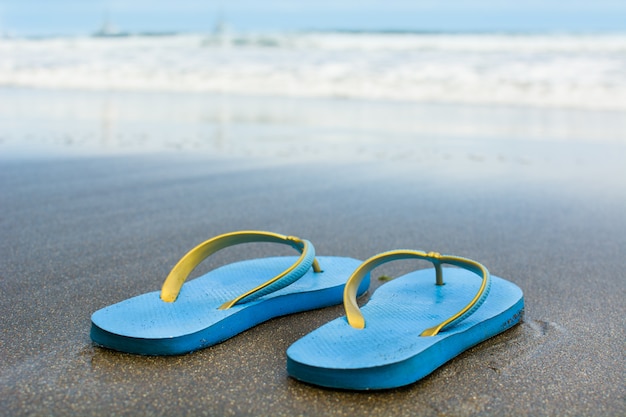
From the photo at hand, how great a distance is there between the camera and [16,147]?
4195mm

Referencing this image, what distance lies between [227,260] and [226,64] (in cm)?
990

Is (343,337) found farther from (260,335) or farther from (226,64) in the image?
(226,64)

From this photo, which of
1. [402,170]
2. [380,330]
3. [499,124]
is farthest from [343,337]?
[499,124]

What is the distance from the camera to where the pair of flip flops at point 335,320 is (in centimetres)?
121

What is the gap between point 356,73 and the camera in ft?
33.7

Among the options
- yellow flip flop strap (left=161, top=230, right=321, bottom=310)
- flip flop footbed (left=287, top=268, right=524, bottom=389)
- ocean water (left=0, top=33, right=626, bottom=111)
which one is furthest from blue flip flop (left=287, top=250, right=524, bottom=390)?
ocean water (left=0, top=33, right=626, bottom=111)

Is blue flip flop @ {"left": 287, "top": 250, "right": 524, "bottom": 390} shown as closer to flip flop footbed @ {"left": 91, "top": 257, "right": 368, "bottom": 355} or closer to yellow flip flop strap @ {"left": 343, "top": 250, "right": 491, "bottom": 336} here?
yellow flip flop strap @ {"left": 343, "top": 250, "right": 491, "bottom": 336}

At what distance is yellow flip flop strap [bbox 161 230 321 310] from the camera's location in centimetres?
149

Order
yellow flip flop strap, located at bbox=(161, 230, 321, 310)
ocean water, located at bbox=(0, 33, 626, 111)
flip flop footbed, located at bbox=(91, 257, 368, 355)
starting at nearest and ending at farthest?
flip flop footbed, located at bbox=(91, 257, 368, 355) < yellow flip flop strap, located at bbox=(161, 230, 321, 310) < ocean water, located at bbox=(0, 33, 626, 111)

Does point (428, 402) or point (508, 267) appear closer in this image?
point (428, 402)

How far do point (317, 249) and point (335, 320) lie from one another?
2.77 ft

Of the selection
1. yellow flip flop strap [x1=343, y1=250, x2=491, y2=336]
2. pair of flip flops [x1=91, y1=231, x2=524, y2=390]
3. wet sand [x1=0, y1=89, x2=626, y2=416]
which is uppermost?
yellow flip flop strap [x1=343, y1=250, x2=491, y2=336]

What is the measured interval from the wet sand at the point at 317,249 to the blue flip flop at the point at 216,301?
3cm

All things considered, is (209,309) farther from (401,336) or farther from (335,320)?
(401,336)
